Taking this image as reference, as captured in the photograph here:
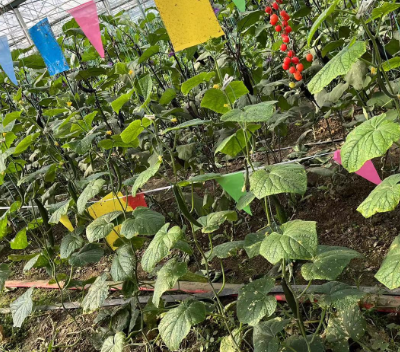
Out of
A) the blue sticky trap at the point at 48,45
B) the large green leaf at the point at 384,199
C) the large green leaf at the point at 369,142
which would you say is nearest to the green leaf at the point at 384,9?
the large green leaf at the point at 369,142

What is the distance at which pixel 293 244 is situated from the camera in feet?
2.70

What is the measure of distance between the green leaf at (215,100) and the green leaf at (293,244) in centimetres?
35

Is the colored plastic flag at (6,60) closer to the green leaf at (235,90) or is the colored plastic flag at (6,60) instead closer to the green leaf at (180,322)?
the green leaf at (235,90)

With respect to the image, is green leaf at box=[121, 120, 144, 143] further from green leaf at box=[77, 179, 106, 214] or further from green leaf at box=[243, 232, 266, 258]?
green leaf at box=[243, 232, 266, 258]

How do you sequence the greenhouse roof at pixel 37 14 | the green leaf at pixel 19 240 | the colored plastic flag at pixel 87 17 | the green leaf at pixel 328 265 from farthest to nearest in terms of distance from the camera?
the greenhouse roof at pixel 37 14, the green leaf at pixel 19 240, the colored plastic flag at pixel 87 17, the green leaf at pixel 328 265

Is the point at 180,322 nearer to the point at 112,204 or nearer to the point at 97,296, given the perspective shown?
the point at 97,296

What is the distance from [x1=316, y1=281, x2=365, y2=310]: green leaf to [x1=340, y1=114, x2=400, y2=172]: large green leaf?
34 cm

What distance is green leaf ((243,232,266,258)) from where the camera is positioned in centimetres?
102

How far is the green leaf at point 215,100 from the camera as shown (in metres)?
1.02

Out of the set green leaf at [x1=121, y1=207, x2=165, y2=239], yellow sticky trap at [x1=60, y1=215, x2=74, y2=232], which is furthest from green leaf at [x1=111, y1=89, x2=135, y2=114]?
yellow sticky trap at [x1=60, y1=215, x2=74, y2=232]

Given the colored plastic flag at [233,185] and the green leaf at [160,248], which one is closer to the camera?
the green leaf at [160,248]

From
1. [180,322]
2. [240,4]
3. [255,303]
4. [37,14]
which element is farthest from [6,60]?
[37,14]

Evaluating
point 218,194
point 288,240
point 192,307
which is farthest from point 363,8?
point 218,194

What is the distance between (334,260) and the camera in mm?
975
